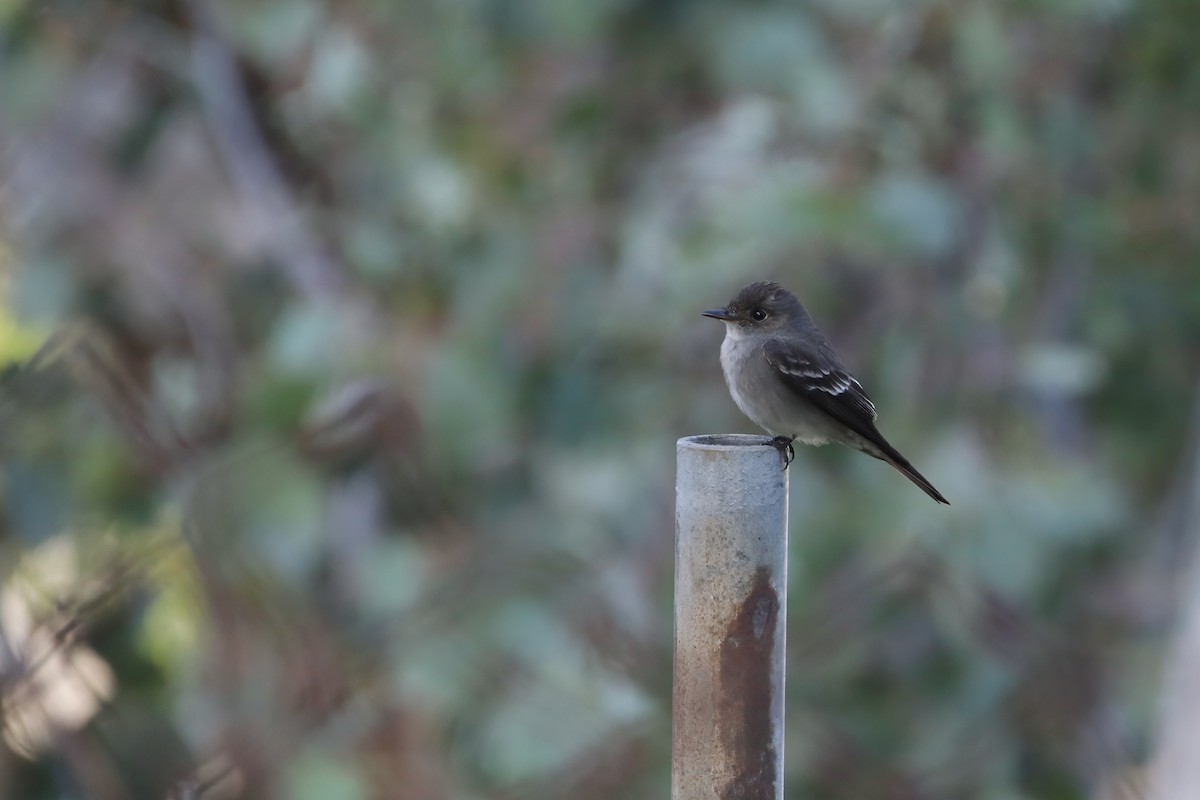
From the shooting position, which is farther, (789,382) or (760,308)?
(760,308)

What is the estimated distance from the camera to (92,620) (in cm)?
166

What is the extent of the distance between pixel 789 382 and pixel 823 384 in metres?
0.09

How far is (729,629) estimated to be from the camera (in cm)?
150

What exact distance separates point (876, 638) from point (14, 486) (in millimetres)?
2365

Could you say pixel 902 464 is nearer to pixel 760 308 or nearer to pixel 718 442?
pixel 760 308

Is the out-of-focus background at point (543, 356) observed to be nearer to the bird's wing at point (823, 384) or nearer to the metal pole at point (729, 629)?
the bird's wing at point (823, 384)

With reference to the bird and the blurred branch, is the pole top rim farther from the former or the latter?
Answer: the blurred branch

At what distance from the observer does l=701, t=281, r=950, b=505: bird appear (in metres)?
3.09

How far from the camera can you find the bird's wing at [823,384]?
3.05 m

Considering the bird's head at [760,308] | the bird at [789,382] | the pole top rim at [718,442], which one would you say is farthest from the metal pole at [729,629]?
the bird's head at [760,308]

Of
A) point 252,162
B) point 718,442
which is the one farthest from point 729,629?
point 252,162

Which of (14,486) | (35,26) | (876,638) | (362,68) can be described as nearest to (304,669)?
(14,486)

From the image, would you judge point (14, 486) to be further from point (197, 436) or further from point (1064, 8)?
point (1064, 8)

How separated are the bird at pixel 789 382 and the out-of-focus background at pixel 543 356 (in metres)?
0.29
